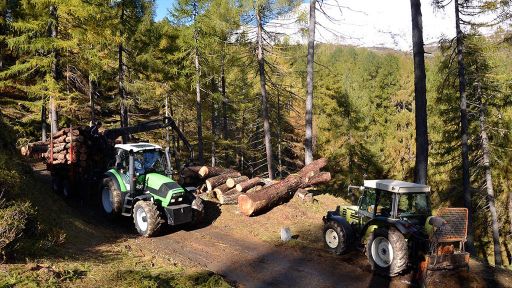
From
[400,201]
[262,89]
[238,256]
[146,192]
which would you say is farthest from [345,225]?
[262,89]

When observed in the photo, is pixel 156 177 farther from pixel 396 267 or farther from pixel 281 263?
pixel 396 267

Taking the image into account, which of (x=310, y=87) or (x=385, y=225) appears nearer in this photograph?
(x=385, y=225)

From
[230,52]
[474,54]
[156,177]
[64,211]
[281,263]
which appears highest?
[230,52]

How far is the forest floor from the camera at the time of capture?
27.9ft

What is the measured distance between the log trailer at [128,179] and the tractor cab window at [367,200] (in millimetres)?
5076

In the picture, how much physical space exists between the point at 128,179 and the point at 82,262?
15.9 ft

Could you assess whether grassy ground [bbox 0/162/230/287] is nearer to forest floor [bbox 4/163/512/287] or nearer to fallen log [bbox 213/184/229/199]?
forest floor [bbox 4/163/512/287]

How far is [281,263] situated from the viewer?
32.7 ft

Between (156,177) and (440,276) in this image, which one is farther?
(156,177)

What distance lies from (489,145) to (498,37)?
5.63 meters

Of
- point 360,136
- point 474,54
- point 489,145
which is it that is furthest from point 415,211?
point 360,136

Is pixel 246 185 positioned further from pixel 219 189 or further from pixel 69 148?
pixel 69 148

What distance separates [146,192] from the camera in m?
12.3

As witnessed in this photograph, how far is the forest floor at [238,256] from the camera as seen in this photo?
8500 millimetres
